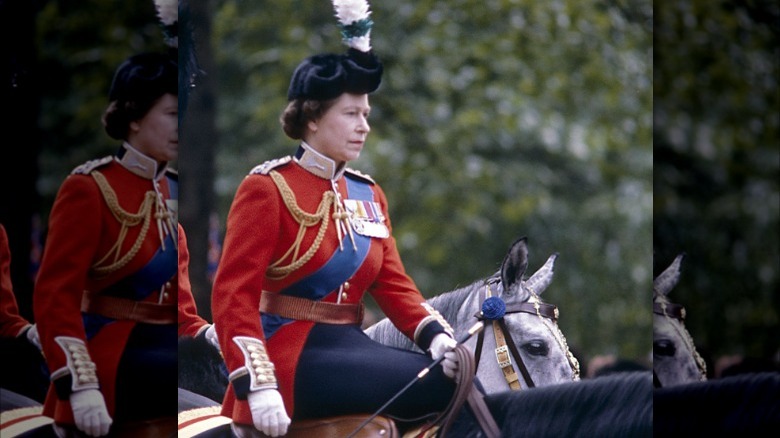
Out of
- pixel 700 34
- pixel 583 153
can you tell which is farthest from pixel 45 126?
pixel 700 34

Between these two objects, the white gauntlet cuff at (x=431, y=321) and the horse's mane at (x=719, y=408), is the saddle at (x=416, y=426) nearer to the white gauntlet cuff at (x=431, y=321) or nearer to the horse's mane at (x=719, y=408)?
the white gauntlet cuff at (x=431, y=321)

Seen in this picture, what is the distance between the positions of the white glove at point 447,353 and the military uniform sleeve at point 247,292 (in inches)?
25.3

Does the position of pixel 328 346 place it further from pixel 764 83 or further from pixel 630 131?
pixel 764 83

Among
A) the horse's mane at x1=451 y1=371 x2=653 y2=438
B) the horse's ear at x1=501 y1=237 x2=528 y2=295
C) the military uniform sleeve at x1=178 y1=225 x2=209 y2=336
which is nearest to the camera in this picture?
the horse's mane at x1=451 y1=371 x2=653 y2=438

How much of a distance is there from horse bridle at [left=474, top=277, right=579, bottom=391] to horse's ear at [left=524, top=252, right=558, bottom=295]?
0.04 m

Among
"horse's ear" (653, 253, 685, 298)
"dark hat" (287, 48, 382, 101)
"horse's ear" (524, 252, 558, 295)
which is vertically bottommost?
"horse's ear" (653, 253, 685, 298)

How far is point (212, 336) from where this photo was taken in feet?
15.9

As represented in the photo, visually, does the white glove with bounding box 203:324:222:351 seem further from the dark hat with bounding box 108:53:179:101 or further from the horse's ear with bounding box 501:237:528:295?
the horse's ear with bounding box 501:237:528:295

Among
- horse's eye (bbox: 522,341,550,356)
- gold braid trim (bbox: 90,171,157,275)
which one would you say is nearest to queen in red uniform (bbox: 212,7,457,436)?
horse's eye (bbox: 522,341,550,356)

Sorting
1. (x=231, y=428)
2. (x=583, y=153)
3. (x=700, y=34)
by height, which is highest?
(x=700, y=34)

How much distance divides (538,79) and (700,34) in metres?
0.89

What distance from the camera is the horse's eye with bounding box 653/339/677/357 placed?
4971 millimetres

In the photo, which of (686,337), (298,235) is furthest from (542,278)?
(298,235)

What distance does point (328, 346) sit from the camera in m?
4.72
